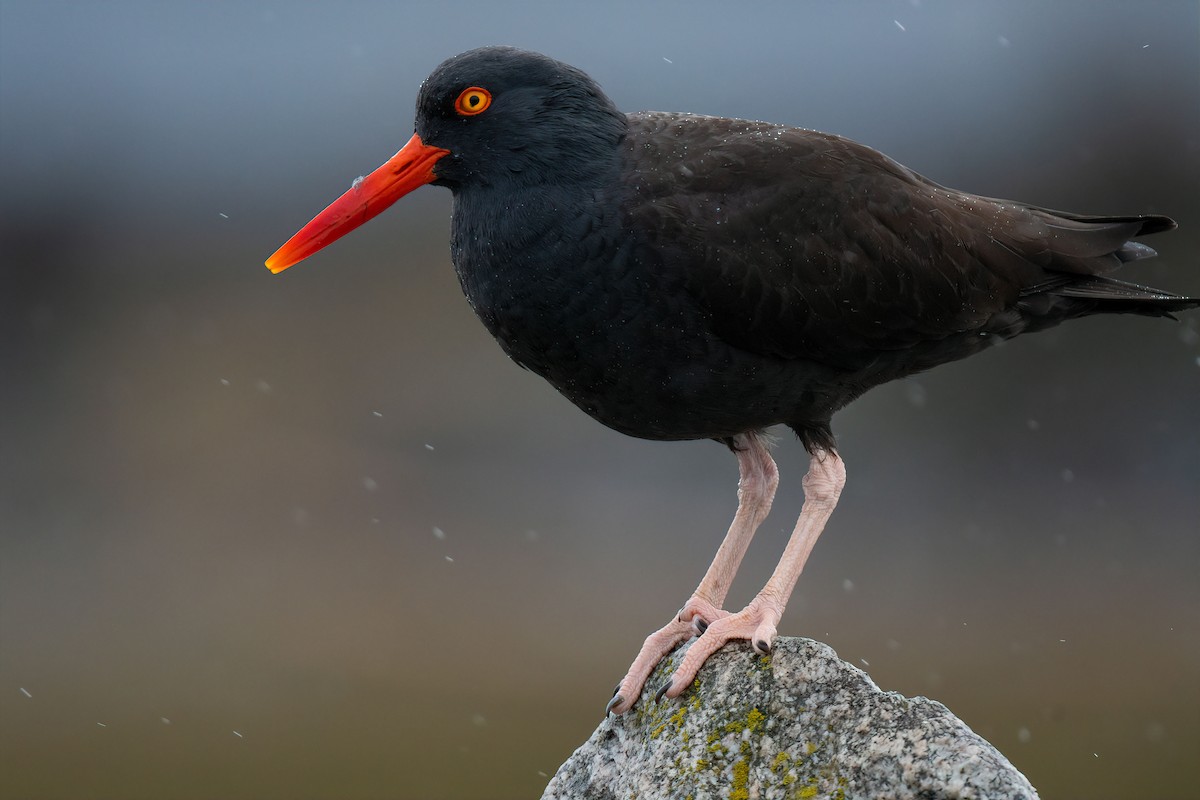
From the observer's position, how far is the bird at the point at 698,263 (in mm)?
4109

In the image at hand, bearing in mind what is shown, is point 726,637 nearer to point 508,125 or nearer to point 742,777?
point 742,777

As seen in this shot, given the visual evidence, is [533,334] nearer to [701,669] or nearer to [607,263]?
[607,263]

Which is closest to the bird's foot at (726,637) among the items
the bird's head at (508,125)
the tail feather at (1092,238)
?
the bird's head at (508,125)

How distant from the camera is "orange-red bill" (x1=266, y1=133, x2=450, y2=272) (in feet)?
14.3

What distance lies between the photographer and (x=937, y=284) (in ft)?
15.2

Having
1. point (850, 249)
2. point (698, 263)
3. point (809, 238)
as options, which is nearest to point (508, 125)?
point (698, 263)

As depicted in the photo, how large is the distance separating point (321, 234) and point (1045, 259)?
A: 2.80 metres

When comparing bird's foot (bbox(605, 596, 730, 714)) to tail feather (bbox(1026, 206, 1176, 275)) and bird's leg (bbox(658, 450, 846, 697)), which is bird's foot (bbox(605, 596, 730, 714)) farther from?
tail feather (bbox(1026, 206, 1176, 275))

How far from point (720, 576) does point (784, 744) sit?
114cm

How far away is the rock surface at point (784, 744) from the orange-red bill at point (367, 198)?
1955mm

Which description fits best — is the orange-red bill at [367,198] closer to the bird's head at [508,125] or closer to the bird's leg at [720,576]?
the bird's head at [508,125]

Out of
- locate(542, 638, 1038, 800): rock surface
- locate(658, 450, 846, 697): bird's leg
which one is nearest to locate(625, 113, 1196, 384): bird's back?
locate(658, 450, 846, 697): bird's leg

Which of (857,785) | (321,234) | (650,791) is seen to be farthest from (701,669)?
(321,234)

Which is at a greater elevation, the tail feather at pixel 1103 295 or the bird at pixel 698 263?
the bird at pixel 698 263
